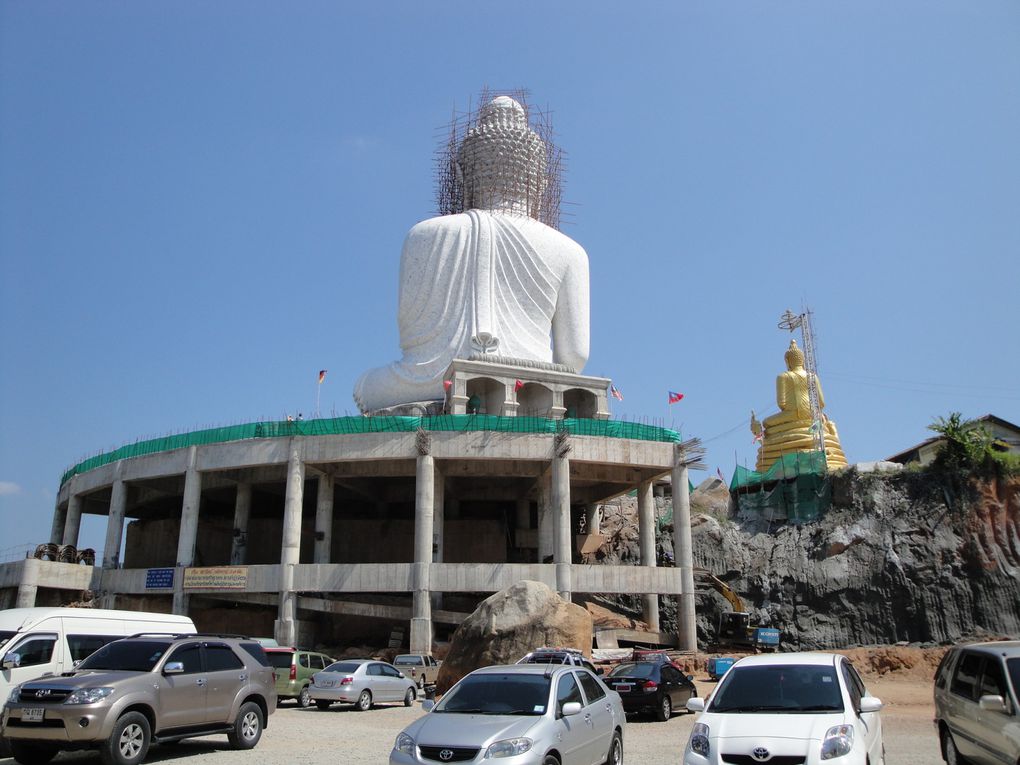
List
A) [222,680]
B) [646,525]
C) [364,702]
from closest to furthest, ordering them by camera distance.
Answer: [222,680], [364,702], [646,525]

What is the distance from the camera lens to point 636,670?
1666cm

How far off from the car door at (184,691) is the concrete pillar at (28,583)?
2624 centimetres

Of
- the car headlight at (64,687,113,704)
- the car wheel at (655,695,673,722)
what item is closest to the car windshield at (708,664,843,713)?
the car headlight at (64,687,113,704)

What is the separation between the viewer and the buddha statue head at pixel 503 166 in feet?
161

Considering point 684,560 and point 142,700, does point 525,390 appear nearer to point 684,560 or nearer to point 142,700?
point 684,560

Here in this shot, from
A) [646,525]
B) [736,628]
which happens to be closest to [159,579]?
[646,525]

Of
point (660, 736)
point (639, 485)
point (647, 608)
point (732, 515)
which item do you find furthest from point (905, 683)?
point (732, 515)

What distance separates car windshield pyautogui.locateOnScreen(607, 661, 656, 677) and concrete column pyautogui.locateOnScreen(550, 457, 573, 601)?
13359 millimetres

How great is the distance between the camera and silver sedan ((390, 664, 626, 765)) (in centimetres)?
731

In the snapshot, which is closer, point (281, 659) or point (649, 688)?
point (649, 688)

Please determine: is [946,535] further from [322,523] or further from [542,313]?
[322,523]

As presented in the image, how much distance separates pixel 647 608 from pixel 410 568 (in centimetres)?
1121

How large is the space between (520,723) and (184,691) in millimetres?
5102

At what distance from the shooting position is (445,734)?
7523 millimetres
